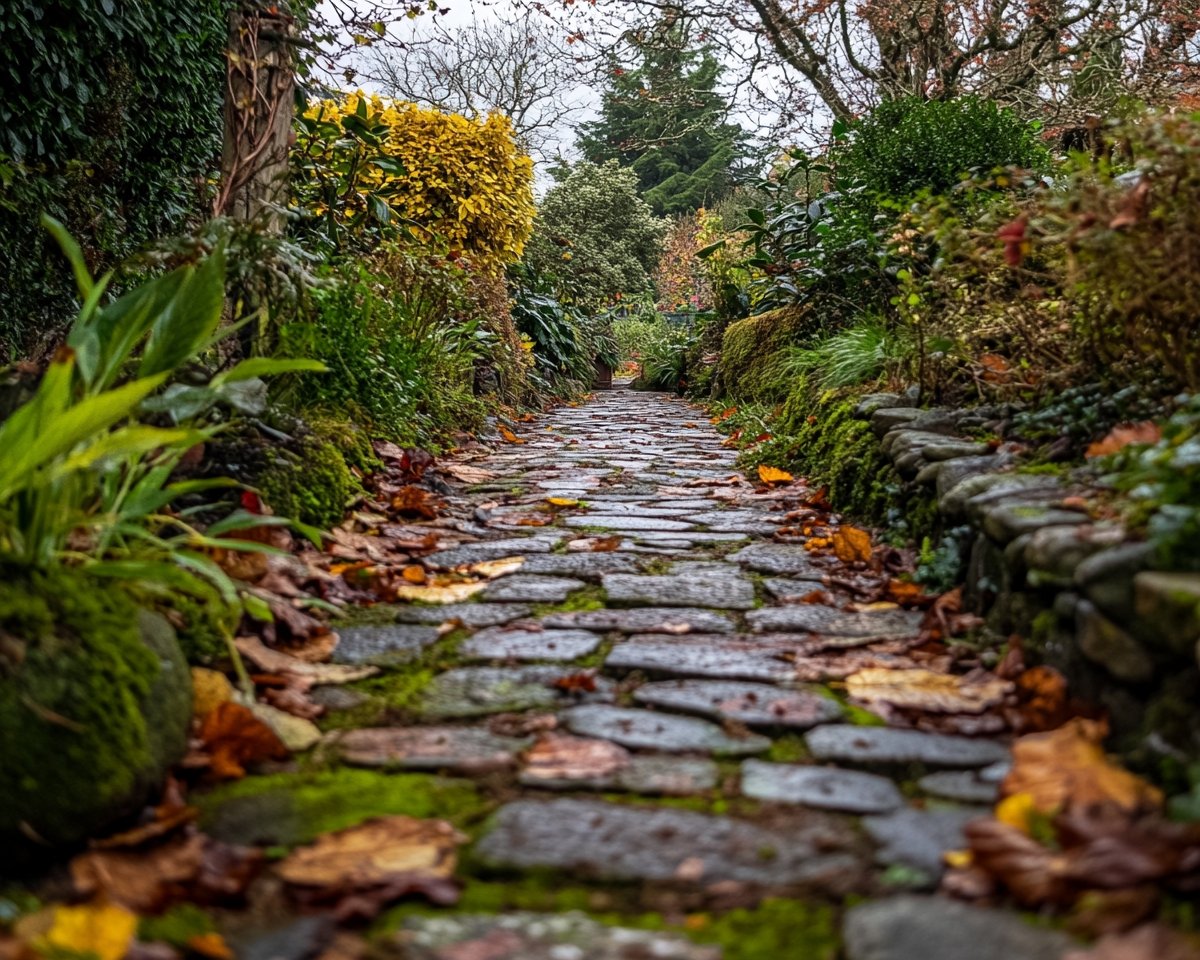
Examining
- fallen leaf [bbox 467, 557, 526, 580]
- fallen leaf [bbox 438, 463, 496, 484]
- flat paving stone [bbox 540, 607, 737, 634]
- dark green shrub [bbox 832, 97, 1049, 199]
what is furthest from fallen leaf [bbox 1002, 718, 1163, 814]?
dark green shrub [bbox 832, 97, 1049, 199]

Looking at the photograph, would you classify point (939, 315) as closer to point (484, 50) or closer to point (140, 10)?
point (140, 10)

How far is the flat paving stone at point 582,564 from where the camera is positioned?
3166 millimetres

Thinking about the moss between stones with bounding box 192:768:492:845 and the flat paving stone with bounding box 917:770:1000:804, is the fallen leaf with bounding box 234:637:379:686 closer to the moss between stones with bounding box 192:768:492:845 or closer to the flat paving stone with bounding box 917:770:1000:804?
the moss between stones with bounding box 192:768:492:845

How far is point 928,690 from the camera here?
2111 millimetres

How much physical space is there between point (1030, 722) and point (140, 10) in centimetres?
477

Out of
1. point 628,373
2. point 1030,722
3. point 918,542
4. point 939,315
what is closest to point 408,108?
point 939,315

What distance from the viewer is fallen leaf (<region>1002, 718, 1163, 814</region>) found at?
4.81 ft

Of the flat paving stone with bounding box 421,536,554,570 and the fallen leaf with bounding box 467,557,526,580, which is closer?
the fallen leaf with bounding box 467,557,526,580

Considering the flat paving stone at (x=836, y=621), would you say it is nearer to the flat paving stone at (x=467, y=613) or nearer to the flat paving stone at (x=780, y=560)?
the flat paving stone at (x=780, y=560)

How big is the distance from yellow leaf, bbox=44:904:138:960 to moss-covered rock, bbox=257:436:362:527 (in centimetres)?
195

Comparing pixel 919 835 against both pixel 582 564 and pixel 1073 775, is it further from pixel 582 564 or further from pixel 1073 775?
Result: pixel 582 564

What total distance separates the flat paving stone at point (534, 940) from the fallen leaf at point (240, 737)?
0.62m

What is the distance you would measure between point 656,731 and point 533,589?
1096 millimetres

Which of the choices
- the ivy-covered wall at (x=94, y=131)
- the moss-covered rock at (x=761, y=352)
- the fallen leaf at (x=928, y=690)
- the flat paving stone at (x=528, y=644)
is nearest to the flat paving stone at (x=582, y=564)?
the flat paving stone at (x=528, y=644)
